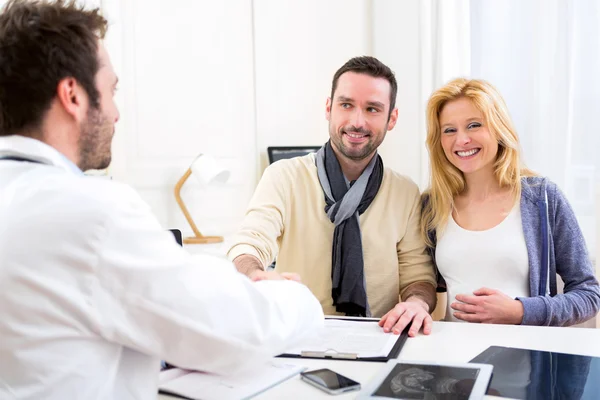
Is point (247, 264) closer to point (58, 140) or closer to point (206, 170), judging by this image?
point (58, 140)

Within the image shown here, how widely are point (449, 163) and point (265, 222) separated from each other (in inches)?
26.0

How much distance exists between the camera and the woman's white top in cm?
190

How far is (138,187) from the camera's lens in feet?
9.48

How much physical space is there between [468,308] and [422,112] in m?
2.21

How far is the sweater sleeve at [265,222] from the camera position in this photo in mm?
1944

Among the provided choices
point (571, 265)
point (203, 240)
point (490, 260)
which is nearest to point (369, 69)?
point (490, 260)

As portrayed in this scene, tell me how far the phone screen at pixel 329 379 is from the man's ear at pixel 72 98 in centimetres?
63

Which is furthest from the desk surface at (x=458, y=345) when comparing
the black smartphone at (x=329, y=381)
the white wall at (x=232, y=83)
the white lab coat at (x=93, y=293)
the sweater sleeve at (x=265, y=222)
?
the white wall at (x=232, y=83)

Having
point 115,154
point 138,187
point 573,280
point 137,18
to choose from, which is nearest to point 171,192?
point 138,187

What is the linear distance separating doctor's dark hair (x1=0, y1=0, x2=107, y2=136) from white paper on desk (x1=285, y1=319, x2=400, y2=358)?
69 cm

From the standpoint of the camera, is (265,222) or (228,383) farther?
(265,222)

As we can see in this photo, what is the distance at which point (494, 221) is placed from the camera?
197 cm

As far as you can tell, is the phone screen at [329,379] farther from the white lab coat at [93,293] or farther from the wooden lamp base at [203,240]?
the wooden lamp base at [203,240]

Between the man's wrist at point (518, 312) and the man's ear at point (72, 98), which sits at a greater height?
the man's ear at point (72, 98)
